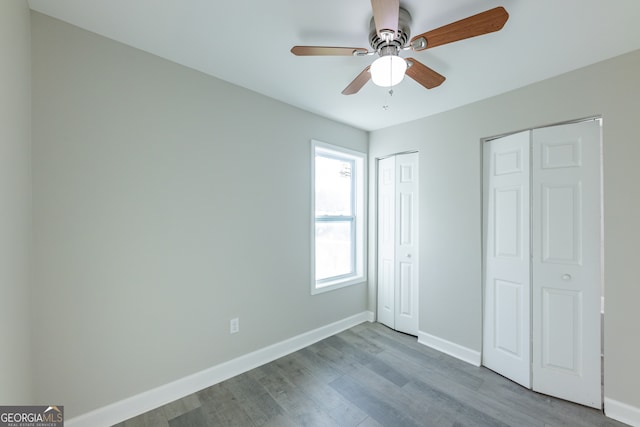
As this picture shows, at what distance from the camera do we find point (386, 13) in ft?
3.85

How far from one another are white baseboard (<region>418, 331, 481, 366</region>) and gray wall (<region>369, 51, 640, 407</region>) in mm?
52

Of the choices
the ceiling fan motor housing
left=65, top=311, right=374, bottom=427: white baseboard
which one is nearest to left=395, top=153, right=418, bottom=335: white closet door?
left=65, top=311, right=374, bottom=427: white baseboard

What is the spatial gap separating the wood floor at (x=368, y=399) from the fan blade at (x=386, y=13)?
7.96 ft

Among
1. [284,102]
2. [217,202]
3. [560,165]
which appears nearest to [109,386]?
[217,202]

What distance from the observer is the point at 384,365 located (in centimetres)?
245

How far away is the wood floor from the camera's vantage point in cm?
179

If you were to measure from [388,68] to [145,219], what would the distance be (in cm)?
188

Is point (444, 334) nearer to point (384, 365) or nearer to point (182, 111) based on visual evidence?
point (384, 365)

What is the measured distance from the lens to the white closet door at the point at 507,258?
2.23 m

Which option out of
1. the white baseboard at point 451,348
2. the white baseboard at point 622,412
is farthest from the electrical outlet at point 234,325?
the white baseboard at point 622,412

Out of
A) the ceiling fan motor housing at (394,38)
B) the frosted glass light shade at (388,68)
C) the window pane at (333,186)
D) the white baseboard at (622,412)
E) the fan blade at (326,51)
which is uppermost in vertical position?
the ceiling fan motor housing at (394,38)

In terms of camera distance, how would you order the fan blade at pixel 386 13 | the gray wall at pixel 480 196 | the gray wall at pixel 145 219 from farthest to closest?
the gray wall at pixel 480 196
the gray wall at pixel 145 219
the fan blade at pixel 386 13

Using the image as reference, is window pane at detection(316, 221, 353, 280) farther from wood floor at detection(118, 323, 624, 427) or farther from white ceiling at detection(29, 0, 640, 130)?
white ceiling at detection(29, 0, 640, 130)

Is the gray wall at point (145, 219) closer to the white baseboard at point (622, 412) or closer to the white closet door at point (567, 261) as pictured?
the white closet door at point (567, 261)
